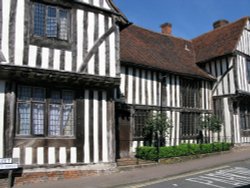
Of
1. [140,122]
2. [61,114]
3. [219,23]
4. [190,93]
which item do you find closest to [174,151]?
[140,122]

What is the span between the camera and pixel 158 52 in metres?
18.8

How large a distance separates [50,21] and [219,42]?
13.1 metres

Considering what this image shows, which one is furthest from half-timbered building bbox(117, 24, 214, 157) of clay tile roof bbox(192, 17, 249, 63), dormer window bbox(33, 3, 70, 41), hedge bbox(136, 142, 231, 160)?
dormer window bbox(33, 3, 70, 41)

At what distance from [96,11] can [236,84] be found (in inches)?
397

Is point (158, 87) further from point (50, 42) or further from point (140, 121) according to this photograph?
point (50, 42)

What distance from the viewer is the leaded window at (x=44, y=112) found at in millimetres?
10117

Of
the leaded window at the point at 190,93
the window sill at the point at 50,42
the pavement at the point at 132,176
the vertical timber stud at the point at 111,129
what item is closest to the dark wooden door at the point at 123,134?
the pavement at the point at 132,176

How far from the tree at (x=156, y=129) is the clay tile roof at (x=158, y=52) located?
8.78 ft

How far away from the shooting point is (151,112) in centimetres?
1625

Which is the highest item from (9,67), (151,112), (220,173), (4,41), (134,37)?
(134,37)

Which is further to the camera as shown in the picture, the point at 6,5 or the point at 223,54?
the point at 223,54

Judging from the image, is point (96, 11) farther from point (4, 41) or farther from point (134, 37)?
point (134, 37)

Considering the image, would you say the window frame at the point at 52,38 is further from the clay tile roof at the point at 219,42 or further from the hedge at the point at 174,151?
the clay tile roof at the point at 219,42

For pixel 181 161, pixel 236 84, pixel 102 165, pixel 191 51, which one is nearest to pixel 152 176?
pixel 102 165
